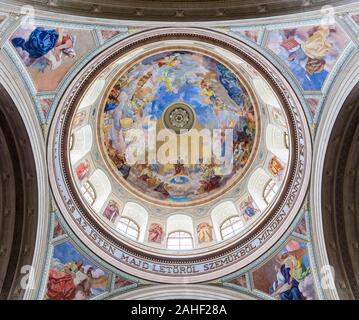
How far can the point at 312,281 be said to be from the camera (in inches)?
679

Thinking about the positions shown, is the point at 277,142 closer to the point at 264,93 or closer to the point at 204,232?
the point at 264,93

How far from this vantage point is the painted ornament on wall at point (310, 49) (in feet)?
45.2

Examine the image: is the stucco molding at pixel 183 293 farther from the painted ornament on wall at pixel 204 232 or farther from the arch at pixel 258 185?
the arch at pixel 258 185

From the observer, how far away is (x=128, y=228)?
21.1 metres

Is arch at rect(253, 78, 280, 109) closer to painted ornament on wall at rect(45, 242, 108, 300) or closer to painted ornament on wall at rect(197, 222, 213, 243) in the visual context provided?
painted ornament on wall at rect(197, 222, 213, 243)

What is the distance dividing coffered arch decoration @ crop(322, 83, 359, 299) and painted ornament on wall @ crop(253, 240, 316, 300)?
4.08 feet

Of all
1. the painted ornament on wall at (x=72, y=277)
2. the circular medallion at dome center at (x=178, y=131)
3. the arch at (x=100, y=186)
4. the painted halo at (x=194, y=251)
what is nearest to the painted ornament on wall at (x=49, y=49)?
the painted halo at (x=194, y=251)

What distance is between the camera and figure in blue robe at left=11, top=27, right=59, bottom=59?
13750 millimetres

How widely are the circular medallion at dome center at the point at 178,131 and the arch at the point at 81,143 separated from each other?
715 millimetres

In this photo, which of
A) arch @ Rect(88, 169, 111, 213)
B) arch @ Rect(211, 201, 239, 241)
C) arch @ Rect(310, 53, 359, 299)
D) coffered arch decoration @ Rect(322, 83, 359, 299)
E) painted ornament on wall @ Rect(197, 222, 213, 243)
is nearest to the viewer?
arch @ Rect(310, 53, 359, 299)

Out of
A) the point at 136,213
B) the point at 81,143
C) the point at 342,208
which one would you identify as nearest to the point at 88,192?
the point at 81,143

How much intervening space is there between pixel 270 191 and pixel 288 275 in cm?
350

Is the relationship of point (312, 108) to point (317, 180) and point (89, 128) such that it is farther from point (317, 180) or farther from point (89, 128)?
point (89, 128)

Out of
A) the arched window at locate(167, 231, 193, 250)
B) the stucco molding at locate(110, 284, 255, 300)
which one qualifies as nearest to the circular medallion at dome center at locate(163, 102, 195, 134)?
the arched window at locate(167, 231, 193, 250)
